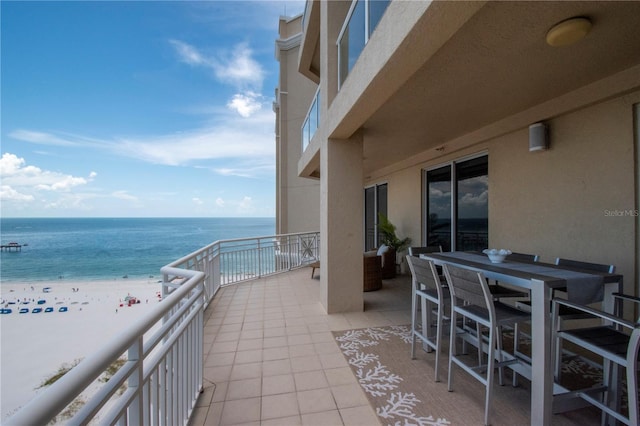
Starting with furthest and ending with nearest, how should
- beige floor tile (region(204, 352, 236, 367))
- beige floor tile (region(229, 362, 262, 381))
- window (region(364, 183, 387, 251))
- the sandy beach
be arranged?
window (region(364, 183, 387, 251)) < the sandy beach < beige floor tile (region(204, 352, 236, 367)) < beige floor tile (region(229, 362, 262, 381))

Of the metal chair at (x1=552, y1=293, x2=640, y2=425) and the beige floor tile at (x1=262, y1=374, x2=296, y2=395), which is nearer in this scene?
the metal chair at (x1=552, y1=293, x2=640, y2=425)

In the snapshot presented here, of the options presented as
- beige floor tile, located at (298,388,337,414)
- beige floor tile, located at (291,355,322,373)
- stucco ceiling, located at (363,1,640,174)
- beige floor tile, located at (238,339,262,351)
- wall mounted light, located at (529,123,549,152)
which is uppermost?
stucco ceiling, located at (363,1,640,174)

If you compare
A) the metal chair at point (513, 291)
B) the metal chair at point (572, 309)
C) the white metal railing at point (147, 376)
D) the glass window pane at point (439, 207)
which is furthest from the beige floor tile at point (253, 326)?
the glass window pane at point (439, 207)

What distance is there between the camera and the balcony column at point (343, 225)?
4.29 meters

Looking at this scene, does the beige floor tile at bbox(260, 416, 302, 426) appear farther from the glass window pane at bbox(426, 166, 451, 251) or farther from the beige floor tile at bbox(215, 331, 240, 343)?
the glass window pane at bbox(426, 166, 451, 251)

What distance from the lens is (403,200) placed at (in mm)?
7297

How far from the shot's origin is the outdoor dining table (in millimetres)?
1762

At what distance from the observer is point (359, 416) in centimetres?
207

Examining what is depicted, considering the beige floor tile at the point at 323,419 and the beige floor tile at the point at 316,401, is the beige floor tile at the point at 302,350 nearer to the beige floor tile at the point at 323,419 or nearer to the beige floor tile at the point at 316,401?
the beige floor tile at the point at 316,401

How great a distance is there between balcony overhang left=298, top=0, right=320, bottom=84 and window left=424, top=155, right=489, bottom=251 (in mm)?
3862

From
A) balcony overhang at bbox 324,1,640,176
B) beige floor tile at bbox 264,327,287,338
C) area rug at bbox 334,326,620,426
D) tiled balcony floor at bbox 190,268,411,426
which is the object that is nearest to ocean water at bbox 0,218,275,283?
tiled balcony floor at bbox 190,268,411,426

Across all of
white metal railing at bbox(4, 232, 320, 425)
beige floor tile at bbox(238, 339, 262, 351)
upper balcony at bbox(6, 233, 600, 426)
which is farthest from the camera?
beige floor tile at bbox(238, 339, 262, 351)

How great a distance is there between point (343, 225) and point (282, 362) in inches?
82.5

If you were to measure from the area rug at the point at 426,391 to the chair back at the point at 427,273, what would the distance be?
73 centimetres
